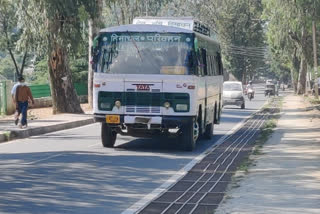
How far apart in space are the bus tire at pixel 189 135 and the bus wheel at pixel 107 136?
6.48ft

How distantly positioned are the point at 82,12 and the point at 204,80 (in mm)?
9784

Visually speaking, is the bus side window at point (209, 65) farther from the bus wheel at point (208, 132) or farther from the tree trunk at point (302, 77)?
the tree trunk at point (302, 77)

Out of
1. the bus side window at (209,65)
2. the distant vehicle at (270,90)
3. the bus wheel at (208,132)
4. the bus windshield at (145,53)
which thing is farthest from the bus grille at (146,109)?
the distant vehicle at (270,90)

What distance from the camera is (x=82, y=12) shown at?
1096 inches

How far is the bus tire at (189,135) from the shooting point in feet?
58.3

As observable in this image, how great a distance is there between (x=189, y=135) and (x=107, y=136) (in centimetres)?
220

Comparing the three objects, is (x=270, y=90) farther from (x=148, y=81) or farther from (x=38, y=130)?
(x=148, y=81)

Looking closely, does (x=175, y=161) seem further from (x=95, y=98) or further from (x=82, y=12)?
(x=82, y=12)

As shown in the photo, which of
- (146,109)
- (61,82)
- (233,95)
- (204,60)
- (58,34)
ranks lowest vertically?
(233,95)

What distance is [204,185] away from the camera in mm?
12594

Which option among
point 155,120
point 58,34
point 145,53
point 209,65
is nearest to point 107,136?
point 155,120

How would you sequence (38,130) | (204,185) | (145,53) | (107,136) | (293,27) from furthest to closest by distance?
(293,27)
(38,130)
(107,136)
(145,53)
(204,185)

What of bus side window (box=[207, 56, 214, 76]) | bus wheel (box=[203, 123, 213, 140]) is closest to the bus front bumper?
bus side window (box=[207, 56, 214, 76])

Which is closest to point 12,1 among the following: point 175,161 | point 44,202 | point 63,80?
point 63,80
